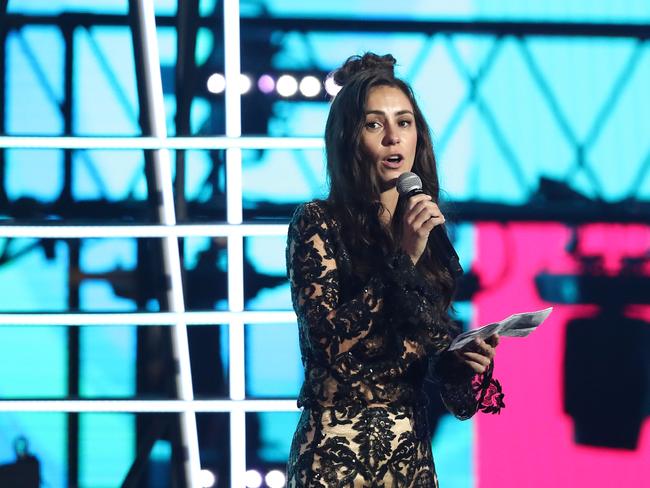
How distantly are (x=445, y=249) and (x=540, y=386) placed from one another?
6.92ft

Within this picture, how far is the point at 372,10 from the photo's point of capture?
11.7 ft

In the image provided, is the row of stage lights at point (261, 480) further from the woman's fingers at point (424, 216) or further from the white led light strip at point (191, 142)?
the woman's fingers at point (424, 216)

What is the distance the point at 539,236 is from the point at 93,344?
6.12 feet

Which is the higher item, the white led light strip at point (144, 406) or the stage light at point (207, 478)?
the white led light strip at point (144, 406)

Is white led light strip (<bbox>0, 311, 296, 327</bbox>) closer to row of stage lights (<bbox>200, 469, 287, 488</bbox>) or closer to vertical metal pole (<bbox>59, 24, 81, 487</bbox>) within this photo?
vertical metal pole (<bbox>59, 24, 81, 487</bbox>)

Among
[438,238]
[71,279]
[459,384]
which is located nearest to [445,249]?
[438,238]

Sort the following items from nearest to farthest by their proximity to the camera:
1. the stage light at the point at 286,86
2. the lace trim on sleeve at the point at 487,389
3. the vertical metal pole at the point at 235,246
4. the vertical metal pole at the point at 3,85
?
the lace trim on sleeve at the point at 487,389, the vertical metal pole at the point at 235,246, the stage light at the point at 286,86, the vertical metal pole at the point at 3,85

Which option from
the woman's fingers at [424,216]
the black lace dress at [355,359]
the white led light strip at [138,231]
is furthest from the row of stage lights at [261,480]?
the woman's fingers at [424,216]

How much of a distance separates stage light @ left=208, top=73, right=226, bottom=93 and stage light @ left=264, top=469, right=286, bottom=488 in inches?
60.1

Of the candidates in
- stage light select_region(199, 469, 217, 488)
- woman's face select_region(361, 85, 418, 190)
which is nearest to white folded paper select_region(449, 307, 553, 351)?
woman's face select_region(361, 85, 418, 190)

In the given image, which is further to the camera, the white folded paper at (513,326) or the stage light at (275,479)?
the stage light at (275,479)

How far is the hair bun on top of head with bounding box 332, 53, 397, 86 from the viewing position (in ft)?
5.50

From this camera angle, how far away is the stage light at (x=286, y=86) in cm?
356

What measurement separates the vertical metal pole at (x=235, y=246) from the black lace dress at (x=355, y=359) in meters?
1.98
